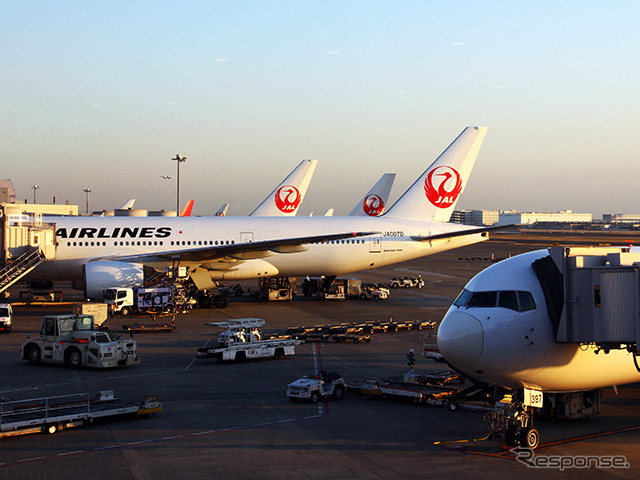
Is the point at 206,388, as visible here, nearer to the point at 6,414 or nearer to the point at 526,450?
the point at 6,414

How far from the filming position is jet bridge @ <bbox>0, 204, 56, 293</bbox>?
41.1 meters

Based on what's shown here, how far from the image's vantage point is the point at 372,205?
71938 millimetres

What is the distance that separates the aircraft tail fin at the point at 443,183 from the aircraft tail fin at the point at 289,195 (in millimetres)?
19723

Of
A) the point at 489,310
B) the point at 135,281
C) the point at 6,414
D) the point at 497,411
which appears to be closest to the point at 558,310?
the point at 489,310

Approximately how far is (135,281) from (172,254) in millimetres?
2797

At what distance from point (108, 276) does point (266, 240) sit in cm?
1046

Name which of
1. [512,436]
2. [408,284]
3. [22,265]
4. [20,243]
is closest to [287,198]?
[408,284]

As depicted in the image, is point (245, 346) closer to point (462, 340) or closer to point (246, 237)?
point (462, 340)

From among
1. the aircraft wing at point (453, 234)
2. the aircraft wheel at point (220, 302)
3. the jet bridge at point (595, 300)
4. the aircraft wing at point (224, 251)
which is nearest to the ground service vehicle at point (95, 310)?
the aircraft wing at point (224, 251)

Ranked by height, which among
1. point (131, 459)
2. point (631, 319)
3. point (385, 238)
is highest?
point (385, 238)

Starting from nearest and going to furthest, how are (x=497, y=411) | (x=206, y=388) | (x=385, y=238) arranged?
(x=497, y=411), (x=206, y=388), (x=385, y=238)

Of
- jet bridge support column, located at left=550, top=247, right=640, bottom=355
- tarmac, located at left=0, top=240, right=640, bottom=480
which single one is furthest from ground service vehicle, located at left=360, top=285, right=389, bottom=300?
jet bridge support column, located at left=550, top=247, right=640, bottom=355

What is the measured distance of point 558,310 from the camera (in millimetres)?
15906

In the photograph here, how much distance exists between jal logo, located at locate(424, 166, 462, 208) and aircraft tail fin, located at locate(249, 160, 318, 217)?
21439mm
